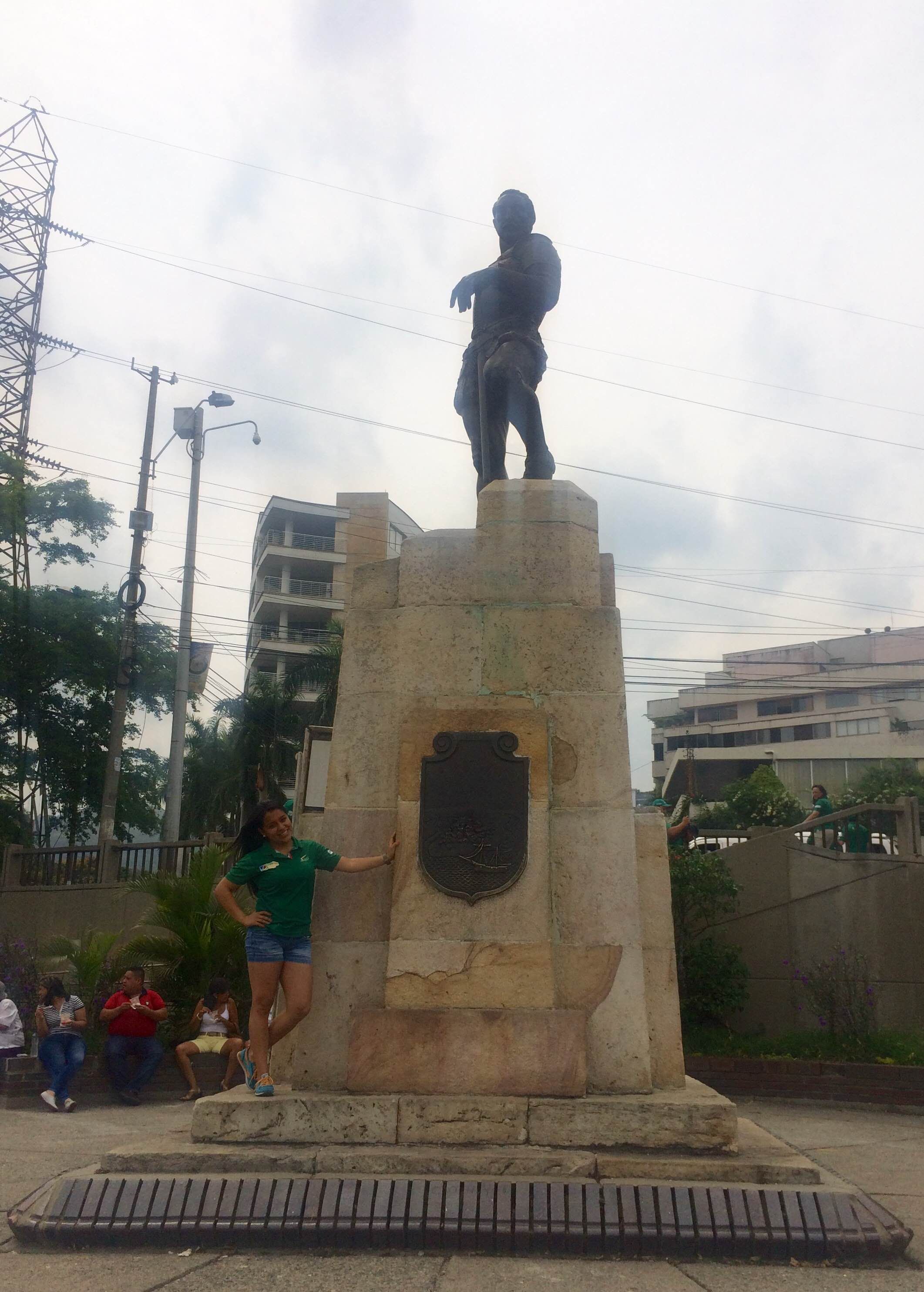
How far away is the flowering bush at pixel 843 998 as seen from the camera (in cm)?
1103

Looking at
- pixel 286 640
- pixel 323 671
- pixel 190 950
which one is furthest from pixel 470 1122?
pixel 286 640

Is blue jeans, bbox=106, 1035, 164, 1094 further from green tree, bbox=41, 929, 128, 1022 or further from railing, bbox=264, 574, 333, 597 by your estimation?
railing, bbox=264, 574, 333, 597

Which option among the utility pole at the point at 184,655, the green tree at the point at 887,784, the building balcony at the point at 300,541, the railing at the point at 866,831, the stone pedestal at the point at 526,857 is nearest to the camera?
the stone pedestal at the point at 526,857

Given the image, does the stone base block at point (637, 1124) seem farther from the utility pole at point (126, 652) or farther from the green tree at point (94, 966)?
the utility pole at point (126, 652)

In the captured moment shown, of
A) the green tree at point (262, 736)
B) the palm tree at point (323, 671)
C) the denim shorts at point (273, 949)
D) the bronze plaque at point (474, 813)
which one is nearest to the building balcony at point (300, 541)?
the green tree at point (262, 736)

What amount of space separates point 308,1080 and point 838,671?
61.5 meters

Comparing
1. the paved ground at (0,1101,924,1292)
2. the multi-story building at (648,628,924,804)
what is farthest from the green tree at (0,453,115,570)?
the multi-story building at (648,628,924,804)

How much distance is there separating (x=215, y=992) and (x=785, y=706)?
5881cm

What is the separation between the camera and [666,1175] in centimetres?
467

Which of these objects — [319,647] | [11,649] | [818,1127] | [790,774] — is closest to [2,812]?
[11,649]

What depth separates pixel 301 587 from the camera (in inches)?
2117

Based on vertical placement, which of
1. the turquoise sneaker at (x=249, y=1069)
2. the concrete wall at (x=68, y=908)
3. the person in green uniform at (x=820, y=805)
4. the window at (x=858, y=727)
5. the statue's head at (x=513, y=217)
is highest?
the window at (x=858, y=727)

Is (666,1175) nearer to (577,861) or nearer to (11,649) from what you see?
(577,861)

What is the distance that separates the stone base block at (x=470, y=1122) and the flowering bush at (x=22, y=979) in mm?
7516
